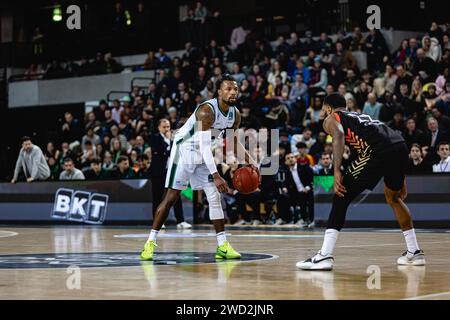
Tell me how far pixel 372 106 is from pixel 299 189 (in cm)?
271

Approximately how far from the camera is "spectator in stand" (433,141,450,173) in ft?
64.1

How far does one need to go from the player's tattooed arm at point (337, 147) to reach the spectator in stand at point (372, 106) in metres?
12.5

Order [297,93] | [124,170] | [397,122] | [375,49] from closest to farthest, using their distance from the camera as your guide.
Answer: [397,122], [124,170], [297,93], [375,49]

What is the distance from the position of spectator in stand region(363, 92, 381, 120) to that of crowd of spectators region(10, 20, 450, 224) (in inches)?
0.9

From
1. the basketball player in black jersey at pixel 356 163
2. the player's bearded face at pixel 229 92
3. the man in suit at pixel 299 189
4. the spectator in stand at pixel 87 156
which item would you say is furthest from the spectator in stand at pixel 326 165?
the basketball player in black jersey at pixel 356 163

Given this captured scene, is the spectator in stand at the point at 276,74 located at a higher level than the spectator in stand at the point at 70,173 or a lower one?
higher

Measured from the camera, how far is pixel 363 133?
398 inches

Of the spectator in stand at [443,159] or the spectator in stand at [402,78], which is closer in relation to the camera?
the spectator in stand at [443,159]

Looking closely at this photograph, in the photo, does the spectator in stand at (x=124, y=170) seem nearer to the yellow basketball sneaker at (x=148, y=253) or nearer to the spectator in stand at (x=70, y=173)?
the spectator in stand at (x=70, y=173)

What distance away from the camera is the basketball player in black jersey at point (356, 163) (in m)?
9.87

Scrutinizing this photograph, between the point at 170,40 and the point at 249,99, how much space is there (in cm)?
1104

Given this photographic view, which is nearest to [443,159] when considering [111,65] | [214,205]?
[214,205]

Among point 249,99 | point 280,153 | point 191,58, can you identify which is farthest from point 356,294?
point 191,58

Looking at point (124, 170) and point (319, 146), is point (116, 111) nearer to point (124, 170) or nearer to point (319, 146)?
point (124, 170)
